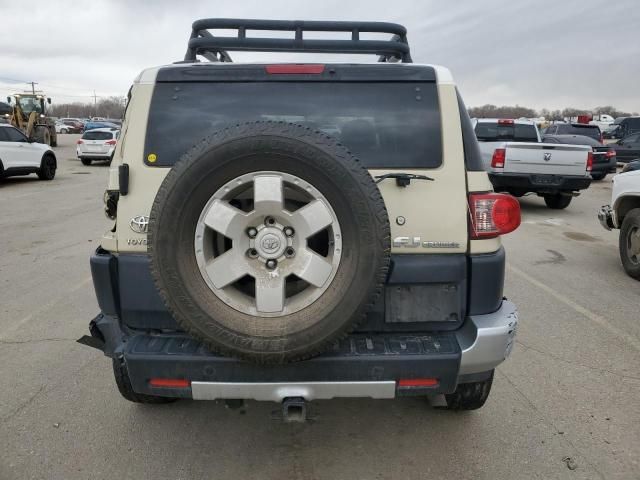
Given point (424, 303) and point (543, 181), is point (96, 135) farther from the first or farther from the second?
point (424, 303)

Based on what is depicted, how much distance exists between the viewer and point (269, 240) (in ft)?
6.98

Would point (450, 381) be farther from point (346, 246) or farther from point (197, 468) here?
point (197, 468)

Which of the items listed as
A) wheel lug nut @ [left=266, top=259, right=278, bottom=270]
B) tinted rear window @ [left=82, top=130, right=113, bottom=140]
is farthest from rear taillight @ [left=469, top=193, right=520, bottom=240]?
tinted rear window @ [left=82, top=130, right=113, bottom=140]

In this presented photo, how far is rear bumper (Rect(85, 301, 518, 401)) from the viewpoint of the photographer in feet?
7.33

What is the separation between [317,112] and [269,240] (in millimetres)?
761

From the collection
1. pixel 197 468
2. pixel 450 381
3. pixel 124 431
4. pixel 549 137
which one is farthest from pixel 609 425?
pixel 549 137

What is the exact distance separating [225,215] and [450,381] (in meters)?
1.27

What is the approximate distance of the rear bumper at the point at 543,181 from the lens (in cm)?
995

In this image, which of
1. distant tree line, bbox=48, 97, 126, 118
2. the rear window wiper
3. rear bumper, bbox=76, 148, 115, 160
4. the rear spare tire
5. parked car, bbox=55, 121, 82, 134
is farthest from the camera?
distant tree line, bbox=48, 97, 126, 118

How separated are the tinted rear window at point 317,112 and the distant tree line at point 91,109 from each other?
12199cm

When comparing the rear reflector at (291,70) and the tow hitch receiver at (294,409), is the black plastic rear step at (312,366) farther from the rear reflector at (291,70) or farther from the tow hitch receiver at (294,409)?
A: the rear reflector at (291,70)

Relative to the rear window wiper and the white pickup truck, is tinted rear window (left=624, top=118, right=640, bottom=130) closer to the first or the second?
the white pickup truck

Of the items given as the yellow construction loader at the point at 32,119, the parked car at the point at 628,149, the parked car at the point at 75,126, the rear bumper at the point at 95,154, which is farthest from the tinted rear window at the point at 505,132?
the parked car at the point at 75,126

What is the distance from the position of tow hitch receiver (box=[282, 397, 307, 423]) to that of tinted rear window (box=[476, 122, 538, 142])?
1122 centimetres
